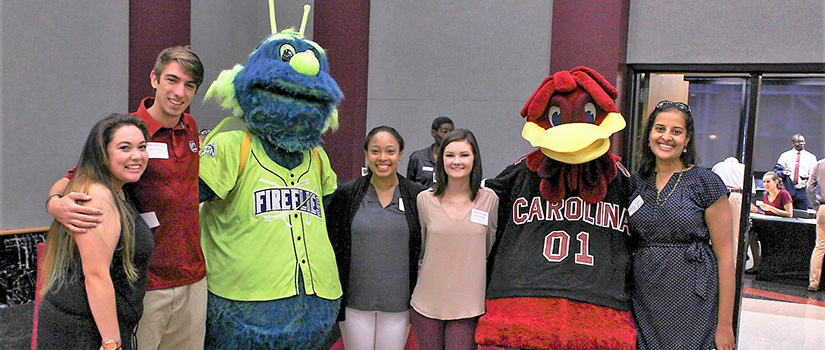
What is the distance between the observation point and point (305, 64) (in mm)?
2320

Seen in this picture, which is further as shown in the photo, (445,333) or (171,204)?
(445,333)

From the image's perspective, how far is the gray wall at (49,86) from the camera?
432 centimetres

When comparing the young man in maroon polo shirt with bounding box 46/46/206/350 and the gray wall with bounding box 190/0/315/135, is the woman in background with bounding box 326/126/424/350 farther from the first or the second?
the gray wall with bounding box 190/0/315/135

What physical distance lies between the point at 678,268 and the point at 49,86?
15.3 feet

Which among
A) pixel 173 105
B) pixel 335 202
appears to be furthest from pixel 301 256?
pixel 173 105

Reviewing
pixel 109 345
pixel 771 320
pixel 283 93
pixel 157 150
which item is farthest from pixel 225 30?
pixel 771 320

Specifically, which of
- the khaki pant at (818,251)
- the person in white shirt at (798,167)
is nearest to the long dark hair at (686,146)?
the khaki pant at (818,251)

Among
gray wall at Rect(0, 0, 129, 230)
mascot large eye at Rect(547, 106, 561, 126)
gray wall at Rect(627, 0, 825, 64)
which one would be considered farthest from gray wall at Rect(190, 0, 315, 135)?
mascot large eye at Rect(547, 106, 561, 126)

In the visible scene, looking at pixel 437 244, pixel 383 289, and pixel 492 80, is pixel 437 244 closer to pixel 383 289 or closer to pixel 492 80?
pixel 383 289

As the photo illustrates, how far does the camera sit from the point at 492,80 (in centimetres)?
539

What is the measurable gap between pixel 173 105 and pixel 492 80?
3.66 meters

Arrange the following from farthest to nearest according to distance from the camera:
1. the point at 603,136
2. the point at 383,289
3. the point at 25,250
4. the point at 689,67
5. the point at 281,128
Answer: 1. the point at 689,67
2. the point at 25,250
3. the point at 383,289
4. the point at 281,128
5. the point at 603,136

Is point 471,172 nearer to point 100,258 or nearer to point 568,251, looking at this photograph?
point 568,251

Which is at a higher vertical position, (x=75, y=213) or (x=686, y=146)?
(x=686, y=146)
